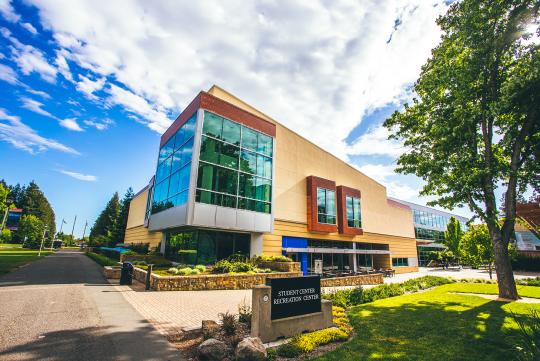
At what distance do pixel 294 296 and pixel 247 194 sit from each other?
13169 millimetres

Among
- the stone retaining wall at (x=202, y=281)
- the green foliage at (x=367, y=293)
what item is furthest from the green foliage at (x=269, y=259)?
the green foliage at (x=367, y=293)

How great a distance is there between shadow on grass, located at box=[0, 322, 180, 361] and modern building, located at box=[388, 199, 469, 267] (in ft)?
167

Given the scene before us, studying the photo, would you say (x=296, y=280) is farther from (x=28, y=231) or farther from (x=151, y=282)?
(x=28, y=231)

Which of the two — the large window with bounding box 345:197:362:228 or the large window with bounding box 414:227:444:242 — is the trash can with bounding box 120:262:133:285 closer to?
the large window with bounding box 345:197:362:228

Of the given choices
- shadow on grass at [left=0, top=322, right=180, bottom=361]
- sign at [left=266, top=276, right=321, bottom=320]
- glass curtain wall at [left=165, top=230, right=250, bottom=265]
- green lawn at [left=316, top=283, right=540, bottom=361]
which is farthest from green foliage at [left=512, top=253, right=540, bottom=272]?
shadow on grass at [left=0, top=322, right=180, bottom=361]

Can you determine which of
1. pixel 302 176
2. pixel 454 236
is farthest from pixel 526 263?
pixel 302 176

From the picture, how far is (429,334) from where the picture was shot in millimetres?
7301

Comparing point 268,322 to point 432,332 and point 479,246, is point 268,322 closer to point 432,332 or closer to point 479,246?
point 432,332

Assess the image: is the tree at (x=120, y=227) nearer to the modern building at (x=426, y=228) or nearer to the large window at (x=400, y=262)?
the large window at (x=400, y=262)

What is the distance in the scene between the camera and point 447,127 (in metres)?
13.7

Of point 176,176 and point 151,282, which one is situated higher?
point 176,176

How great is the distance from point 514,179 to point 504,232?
269cm

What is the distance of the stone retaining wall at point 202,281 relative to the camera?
1311 centimetres

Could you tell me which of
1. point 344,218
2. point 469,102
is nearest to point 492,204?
point 469,102
